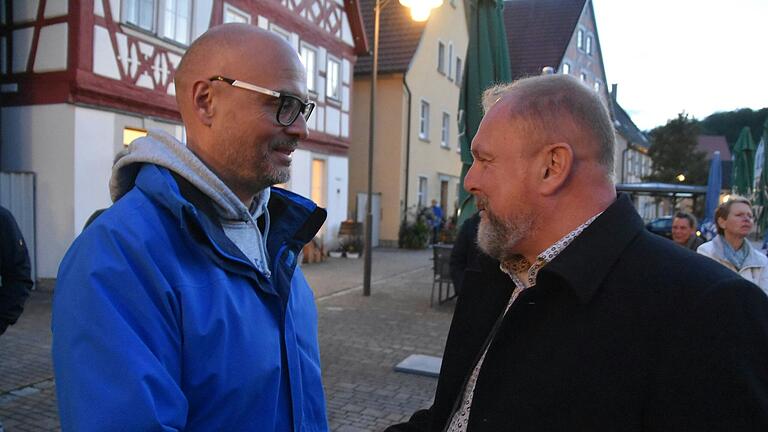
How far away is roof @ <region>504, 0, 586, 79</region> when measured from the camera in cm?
3241

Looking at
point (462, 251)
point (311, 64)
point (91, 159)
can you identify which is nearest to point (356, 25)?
point (311, 64)

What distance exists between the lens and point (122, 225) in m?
1.32

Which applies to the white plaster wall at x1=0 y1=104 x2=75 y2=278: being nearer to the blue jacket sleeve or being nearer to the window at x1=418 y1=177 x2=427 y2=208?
the blue jacket sleeve

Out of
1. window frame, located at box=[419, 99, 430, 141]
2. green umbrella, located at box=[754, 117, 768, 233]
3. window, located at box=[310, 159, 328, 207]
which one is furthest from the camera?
window frame, located at box=[419, 99, 430, 141]

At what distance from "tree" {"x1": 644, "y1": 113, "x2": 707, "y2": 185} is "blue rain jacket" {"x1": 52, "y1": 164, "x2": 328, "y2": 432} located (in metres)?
44.8

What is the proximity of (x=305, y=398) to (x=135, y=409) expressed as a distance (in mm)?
649

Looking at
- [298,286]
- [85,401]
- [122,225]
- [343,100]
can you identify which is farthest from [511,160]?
[343,100]

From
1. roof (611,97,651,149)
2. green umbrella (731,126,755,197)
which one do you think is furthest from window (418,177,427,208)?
roof (611,97,651,149)

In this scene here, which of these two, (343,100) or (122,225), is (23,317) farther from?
(343,100)

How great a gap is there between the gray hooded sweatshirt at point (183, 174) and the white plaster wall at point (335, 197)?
14729mm

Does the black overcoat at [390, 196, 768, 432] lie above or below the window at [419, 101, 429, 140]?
below

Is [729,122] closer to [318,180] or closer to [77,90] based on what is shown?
[318,180]

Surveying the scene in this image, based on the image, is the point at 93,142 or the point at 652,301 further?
the point at 93,142

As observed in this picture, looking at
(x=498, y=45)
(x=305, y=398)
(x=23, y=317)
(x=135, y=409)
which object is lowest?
(x=23, y=317)
